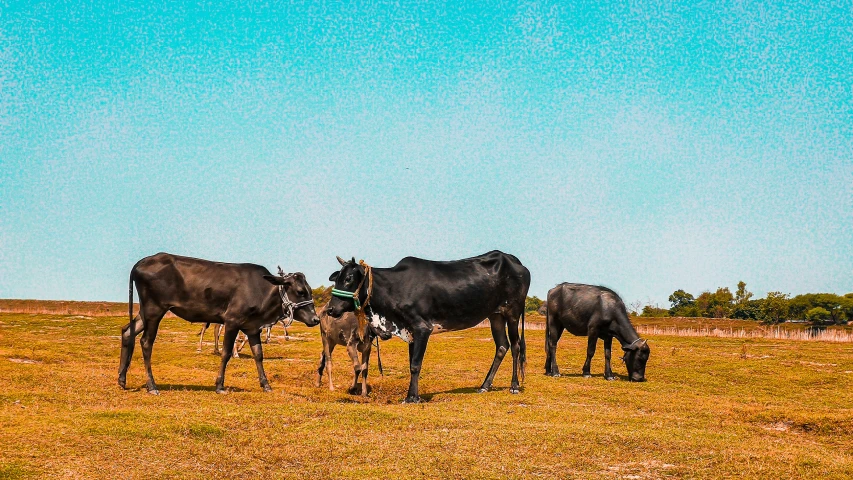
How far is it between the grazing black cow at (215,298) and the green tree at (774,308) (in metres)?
87.9

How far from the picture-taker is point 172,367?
2244 centimetres

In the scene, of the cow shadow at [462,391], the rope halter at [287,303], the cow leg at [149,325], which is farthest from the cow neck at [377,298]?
the cow leg at [149,325]

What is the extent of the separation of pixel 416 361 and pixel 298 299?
11.4 feet

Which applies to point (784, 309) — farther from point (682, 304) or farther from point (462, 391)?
point (462, 391)

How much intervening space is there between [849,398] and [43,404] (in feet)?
62.3

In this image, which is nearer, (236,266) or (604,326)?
(236,266)

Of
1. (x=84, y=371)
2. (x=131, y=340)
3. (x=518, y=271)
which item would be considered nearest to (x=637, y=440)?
(x=518, y=271)

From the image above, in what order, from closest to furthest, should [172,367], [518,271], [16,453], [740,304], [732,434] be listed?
[16,453] < [732,434] < [518,271] < [172,367] < [740,304]

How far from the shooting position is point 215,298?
17.4m

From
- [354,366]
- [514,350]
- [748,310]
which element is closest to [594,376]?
[514,350]

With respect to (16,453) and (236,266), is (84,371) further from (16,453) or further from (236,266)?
(16,453)

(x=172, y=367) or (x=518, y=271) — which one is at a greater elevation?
(x=518, y=271)

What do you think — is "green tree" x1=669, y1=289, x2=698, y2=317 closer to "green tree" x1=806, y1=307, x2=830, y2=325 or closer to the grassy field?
"green tree" x1=806, y1=307, x2=830, y2=325

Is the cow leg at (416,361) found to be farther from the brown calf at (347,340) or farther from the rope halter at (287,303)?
the rope halter at (287,303)
